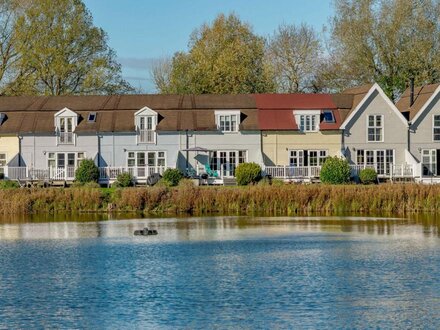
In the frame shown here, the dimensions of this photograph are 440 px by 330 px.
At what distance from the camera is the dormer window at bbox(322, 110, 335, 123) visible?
69.1 meters

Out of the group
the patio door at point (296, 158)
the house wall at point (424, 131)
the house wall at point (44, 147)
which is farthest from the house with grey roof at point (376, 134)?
the house wall at point (44, 147)

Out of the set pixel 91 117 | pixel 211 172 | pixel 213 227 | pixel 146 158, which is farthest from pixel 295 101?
pixel 213 227

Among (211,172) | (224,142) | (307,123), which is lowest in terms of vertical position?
(211,172)

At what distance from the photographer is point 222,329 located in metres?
24.4

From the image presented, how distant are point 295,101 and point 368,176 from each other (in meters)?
10.1

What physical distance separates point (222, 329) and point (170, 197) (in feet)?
105

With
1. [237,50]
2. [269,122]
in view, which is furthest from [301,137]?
[237,50]

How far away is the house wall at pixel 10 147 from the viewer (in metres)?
68.3

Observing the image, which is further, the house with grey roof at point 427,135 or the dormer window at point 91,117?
the dormer window at point 91,117

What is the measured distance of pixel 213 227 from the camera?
156 feet

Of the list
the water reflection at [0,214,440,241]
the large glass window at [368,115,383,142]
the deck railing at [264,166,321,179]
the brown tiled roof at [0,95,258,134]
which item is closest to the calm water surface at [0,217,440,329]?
the water reflection at [0,214,440,241]

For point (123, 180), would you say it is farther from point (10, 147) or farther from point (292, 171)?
point (292, 171)

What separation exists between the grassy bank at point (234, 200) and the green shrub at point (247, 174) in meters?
6.02

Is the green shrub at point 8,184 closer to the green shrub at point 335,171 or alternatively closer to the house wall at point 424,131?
the green shrub at point 335,171
